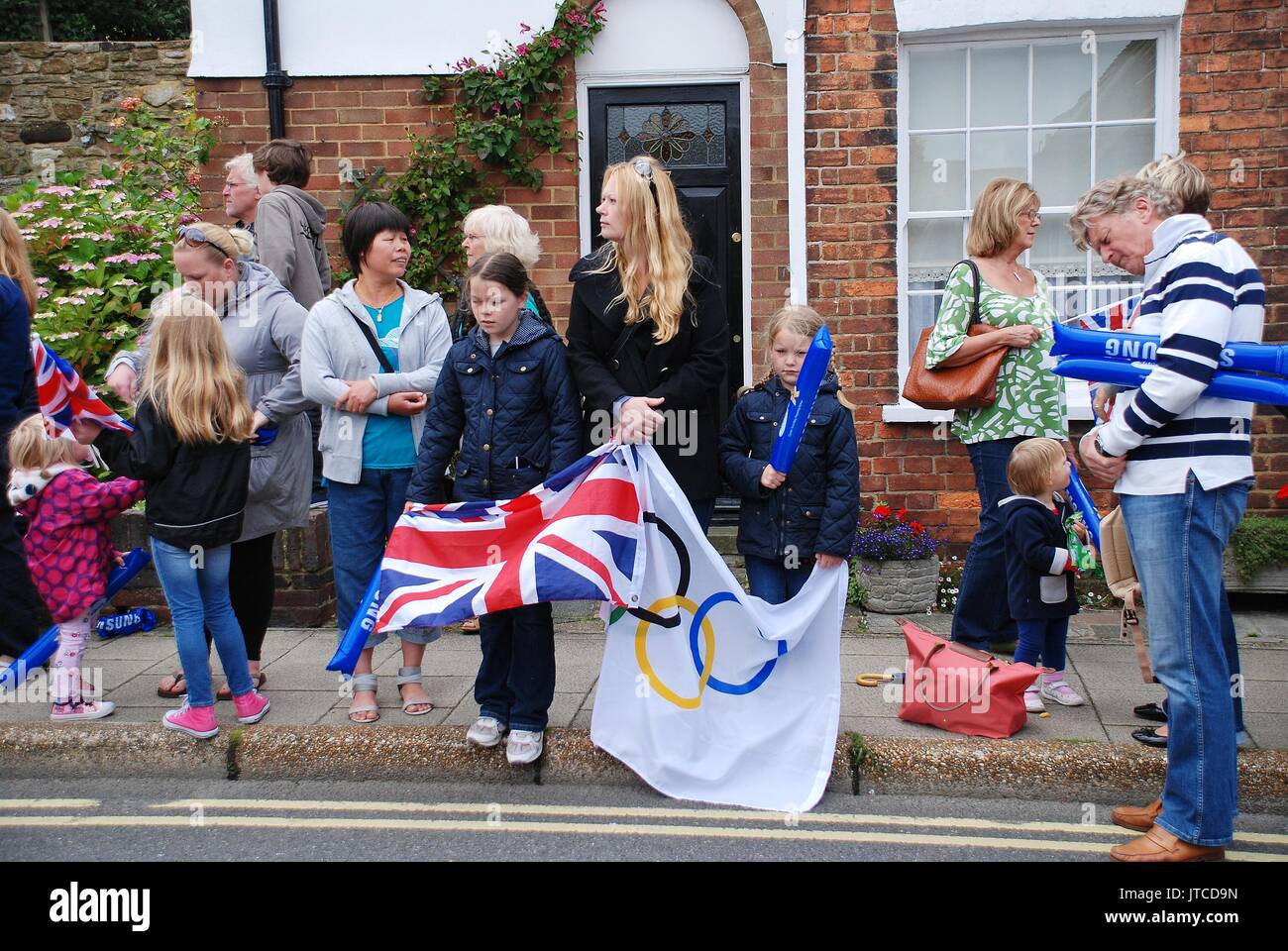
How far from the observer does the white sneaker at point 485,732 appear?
4793 mm

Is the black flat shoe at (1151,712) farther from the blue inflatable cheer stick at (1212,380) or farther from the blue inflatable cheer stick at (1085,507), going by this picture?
the blue inflatable cheer stick at (1212,380)

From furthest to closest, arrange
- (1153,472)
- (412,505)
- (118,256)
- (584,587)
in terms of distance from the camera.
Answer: (118,256) → (412,505) → (584,587) → (1153,472)

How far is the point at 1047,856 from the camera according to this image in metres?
4.02

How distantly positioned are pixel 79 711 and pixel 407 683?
4.75ft

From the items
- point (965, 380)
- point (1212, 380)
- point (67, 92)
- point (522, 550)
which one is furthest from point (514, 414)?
point (67, 92)

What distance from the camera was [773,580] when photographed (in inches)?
197

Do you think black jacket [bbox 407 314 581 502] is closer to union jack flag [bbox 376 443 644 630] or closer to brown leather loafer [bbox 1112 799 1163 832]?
union jack flag [bbox 376 443 644 630]

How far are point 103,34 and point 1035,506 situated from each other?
62.2 ft

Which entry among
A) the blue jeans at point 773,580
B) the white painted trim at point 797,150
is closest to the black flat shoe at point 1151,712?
the blue jeans at point 773,580

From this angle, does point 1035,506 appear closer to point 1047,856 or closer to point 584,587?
point 1047,856

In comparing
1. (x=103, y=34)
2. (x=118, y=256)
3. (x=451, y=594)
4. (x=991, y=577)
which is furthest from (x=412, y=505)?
(x=103, y=34)

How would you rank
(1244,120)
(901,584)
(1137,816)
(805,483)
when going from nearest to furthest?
(1137,816) → (805,483) → (901,584) → (1244,120)

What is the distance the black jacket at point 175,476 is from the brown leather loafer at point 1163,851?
3.65m

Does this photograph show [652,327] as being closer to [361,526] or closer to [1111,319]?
[361,526]
